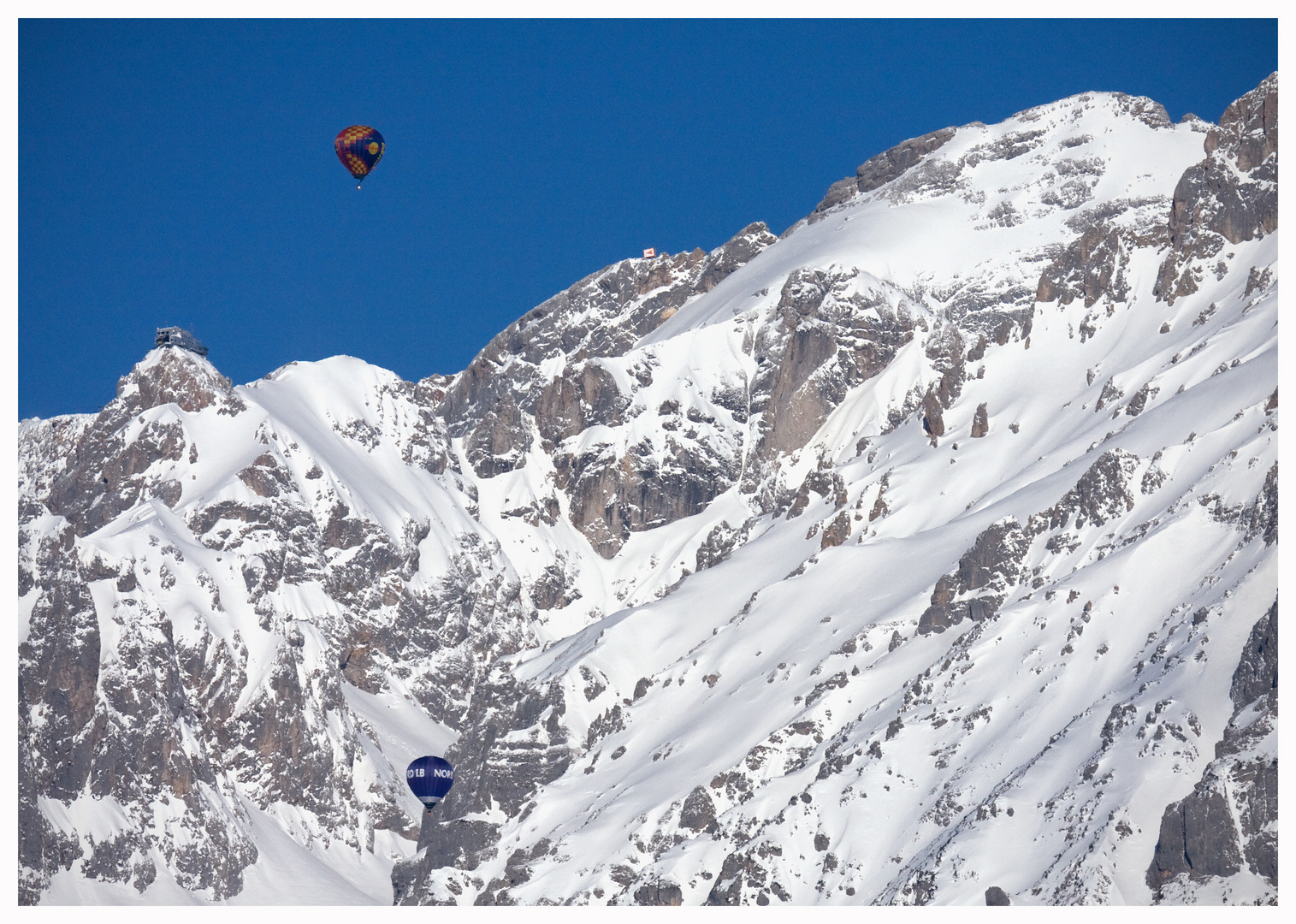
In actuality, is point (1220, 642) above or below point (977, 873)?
above

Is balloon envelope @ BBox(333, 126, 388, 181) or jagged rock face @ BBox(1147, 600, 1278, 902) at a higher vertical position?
balloon envelope @ BBox(333, 126, 388, 181)

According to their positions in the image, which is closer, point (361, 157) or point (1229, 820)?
point (1229, 820)

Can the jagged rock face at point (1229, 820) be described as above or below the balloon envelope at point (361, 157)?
below

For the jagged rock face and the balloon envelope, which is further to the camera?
the balloon envelope

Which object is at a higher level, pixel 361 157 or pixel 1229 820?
pixel 361 157

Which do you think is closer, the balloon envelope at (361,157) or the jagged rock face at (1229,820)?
the jagged rock face at (1229,820)
